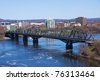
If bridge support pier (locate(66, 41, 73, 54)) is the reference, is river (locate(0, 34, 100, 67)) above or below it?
above

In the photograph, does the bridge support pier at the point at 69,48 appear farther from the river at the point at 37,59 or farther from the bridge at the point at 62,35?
the river at the point at 37,59

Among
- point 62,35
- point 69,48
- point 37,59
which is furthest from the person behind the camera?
point 62,35

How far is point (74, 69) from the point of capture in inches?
39.2

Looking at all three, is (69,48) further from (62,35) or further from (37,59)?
(37,59)

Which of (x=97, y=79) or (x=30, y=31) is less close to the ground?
(x=97, y=79)

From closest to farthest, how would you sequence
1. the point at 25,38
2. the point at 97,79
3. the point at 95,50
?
the point at 97,79 → the point at 95,50 → the point at 25,38

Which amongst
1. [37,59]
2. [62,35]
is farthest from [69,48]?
[37,59]

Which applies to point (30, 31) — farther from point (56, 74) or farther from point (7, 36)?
point (56, 74)

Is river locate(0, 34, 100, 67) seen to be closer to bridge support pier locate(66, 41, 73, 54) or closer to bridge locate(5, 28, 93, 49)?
bridge support pier locate(66, 41, 73, 54)

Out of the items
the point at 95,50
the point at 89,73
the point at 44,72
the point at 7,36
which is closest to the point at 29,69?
the point at 44,72

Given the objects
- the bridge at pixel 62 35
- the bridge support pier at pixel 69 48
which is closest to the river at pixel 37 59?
the bridge support pier at pixel 69 48

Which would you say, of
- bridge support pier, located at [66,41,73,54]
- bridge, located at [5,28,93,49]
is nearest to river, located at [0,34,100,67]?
bridge support pier, located at [66,41,73,54]

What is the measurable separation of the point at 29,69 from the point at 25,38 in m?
8.56

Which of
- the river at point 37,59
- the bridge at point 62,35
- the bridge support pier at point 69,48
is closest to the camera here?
the river at point 37,59
